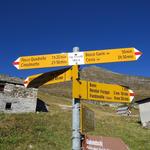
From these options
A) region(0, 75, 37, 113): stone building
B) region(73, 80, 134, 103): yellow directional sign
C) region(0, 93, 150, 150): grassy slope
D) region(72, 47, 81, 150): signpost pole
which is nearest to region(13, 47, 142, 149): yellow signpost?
region(73, 80, 134, 103): yellow directional sign

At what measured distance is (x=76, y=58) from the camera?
5531 millimetres

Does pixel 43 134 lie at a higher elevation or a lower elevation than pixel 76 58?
lower

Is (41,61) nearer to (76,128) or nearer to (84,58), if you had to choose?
(84,58)

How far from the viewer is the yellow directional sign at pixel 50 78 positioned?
541 cm

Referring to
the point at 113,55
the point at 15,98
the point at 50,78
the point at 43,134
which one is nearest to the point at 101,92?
the point at 113,55

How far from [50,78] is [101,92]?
1082 mm

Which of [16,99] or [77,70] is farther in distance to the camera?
[16,99]

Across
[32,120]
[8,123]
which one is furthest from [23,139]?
[32,120]

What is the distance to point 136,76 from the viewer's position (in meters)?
171

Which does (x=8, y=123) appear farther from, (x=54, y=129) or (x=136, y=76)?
(x=136, y=76)

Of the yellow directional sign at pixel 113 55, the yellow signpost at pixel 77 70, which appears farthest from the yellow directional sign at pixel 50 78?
the yellow directional sign at pixel 113 55

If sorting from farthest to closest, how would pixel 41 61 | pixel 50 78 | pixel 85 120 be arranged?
pixel 41 61 < pixel 50 78 < pixel 85 120

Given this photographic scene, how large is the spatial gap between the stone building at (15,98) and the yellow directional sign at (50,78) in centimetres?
3084

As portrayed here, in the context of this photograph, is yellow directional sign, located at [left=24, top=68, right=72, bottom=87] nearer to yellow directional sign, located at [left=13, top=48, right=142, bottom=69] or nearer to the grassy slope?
yellow directional sign, located at [left=13, top=48, right=142, bottom=69]
